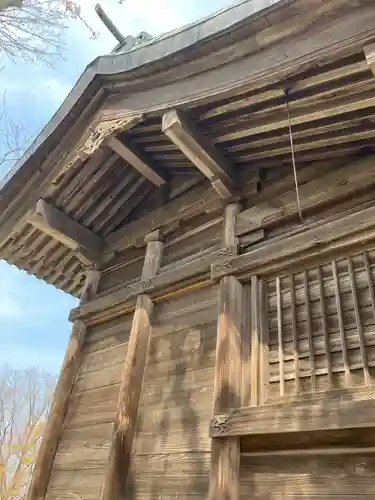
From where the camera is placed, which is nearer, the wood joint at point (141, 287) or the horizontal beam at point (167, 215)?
the wood joint at point (141, 287)

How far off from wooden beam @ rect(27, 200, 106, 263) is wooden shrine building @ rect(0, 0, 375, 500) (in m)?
0.03

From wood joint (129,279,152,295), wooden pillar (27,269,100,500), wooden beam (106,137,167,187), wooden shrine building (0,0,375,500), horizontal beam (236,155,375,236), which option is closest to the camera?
wooden shrine building (0,0,375,500)

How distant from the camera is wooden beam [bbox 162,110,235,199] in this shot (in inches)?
131

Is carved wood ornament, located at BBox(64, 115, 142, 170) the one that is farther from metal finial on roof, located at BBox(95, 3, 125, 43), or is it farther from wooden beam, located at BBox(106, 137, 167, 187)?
metal finial on roof, located at BBox(95, 3, 125, 43)

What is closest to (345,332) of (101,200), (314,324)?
(314,324)

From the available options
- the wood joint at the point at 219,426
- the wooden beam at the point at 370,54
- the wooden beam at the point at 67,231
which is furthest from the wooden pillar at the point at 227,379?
the wooden beam at the point at 67,231

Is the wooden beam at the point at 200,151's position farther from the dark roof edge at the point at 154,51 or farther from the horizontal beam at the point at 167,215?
the dark roof edge at the point at 154,51

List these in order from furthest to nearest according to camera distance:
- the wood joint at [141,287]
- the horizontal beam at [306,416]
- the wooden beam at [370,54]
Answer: the wood joint at [141,287] < the wooden beam at [370,54] < the horizontal beam at [306,416]

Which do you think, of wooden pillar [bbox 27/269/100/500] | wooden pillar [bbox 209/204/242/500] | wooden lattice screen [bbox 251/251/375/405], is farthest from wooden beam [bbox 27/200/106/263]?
wooden lattice screen [bbox 251/251/375/405]

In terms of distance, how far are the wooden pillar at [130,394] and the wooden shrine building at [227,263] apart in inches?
0.5

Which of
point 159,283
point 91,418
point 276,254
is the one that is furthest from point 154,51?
point 91,418

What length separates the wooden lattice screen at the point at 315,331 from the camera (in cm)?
247

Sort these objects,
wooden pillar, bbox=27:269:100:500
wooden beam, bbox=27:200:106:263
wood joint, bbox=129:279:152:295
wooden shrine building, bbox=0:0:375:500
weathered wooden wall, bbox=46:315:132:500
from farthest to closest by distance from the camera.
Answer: wooden beam, bbox=27:200:106:263, wood joint, bbox=129:279:152:295, wooden pillar, bbox=27:269:100:500, weathered wooden wall, bbox=46:315:132:500, wooden shrine building, bbox=0:0:375:500

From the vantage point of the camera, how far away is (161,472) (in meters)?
2.96
